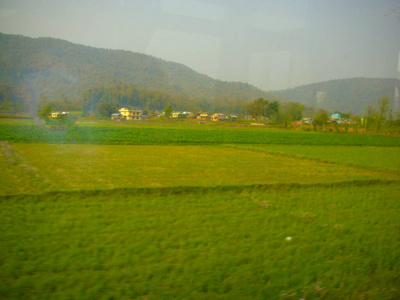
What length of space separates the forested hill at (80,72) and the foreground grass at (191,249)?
2178cm

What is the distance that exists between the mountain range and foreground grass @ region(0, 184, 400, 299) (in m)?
20.4

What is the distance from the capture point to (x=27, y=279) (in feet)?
10.2

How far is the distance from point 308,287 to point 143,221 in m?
2.98

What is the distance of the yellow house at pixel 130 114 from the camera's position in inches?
1631

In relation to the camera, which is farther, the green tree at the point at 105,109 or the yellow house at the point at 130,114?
the yellow house at the point at 130,114

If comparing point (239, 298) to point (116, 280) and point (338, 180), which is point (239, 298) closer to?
point (116, 280)

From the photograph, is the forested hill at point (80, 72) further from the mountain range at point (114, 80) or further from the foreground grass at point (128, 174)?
the foreground grass at point (128, 174)

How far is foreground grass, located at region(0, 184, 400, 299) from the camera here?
316cm

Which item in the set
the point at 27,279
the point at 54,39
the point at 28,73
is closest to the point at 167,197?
the point at 27,279


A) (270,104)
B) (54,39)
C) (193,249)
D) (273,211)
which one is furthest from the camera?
(270,104)

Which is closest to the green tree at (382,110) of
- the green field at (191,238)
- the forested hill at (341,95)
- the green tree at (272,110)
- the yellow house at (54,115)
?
the forested hill at (341,95)

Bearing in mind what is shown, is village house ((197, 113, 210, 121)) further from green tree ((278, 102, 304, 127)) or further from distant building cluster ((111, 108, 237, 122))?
green tree ((278, 102, 304, 127))

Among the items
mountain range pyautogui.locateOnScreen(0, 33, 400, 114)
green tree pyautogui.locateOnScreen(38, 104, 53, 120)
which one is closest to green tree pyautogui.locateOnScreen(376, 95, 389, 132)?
mountain range pyautogui.locateOnScreen(0, 33, 400, 114)

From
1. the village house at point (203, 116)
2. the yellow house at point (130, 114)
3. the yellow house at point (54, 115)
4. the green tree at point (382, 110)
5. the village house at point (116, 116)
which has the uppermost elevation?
the green tree at point (382, 110)
